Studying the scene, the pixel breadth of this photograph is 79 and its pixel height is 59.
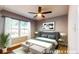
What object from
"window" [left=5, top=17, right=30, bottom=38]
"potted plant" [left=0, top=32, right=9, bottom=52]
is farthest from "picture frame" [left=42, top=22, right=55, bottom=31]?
"potted plant" [left=0, top=32, right=9, bottom=52]

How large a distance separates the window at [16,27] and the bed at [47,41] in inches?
6.6

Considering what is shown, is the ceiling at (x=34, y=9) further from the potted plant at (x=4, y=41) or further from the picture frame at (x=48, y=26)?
the potted plant at (x=4, y=41)

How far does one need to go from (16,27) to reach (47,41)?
0.49 m

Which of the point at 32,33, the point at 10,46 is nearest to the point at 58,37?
the point at 32,33

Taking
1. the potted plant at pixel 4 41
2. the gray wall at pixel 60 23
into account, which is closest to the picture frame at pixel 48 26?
the gray wall at pixel 60 23

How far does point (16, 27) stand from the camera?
42.8 inches

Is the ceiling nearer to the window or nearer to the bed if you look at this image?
the window

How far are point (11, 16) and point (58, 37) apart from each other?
699 mm

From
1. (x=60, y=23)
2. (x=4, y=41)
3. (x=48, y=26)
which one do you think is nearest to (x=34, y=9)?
(x=48, y=26)

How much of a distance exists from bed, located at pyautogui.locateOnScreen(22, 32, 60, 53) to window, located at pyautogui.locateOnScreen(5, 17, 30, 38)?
17 centimetres

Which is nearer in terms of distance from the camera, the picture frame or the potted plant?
the potted plant

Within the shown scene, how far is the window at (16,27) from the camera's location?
101 cm

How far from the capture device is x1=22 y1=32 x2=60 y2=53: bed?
3.29 ft

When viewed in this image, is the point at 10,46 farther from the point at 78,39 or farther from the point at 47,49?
the point at 78,39
